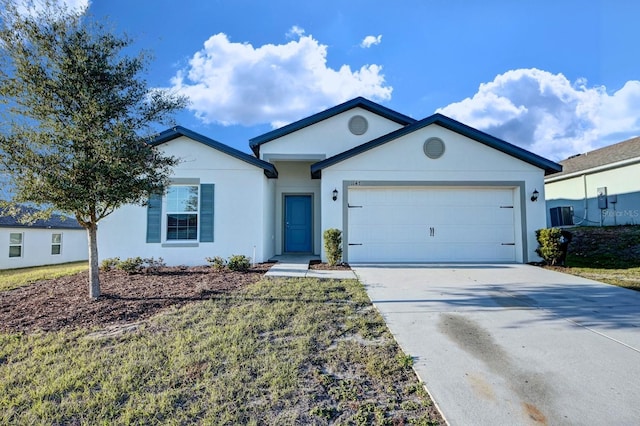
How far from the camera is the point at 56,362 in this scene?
341 centimetres

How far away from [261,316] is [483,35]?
11147 mm

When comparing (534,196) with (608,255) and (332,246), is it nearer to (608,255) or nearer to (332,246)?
(608,255)

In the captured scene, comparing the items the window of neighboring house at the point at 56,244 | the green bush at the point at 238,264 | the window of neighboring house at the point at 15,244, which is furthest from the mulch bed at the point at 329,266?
the window of neighboring house at the point at 56,244

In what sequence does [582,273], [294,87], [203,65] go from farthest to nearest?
[294,87], [203,65], [582,273]

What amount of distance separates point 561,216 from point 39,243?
29657 mm

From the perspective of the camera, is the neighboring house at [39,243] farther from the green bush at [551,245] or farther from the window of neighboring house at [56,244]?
the green bush at [551,245]

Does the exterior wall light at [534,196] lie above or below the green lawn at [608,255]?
above

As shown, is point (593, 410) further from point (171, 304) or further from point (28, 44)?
point (28, 44)

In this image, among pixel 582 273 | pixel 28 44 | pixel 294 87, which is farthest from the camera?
pixel 294 87

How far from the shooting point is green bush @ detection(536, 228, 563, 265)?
920 cm

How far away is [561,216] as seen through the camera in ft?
53.8

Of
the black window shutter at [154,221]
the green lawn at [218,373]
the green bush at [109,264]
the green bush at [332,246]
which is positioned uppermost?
the black window shutter at [154,221]

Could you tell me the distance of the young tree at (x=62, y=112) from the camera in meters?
5.23

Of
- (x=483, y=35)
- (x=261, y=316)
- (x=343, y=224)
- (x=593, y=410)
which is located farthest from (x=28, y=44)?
(x=483, y=35)
